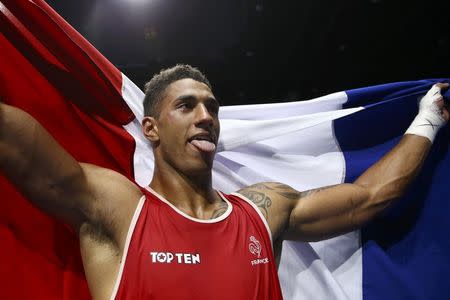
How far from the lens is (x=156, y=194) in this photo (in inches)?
68.0

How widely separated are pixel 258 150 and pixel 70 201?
39.6 inches

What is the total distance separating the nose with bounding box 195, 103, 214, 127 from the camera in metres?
1.85

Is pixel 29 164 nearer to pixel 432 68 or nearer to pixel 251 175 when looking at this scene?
pixel 251 175

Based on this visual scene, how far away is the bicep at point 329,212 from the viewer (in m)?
1.92

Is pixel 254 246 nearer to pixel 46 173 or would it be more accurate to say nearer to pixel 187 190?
pixel 187 190

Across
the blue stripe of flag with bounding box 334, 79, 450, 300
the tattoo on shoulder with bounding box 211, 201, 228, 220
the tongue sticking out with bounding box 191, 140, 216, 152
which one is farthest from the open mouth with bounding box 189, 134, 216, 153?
the blue stripe of flag with bounding box 334, 79, 450, 300

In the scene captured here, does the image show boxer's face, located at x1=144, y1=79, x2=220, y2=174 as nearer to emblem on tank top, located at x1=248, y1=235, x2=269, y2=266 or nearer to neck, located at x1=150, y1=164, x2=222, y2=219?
neck, located at x1=150, y1=164, x2=222, y2=219

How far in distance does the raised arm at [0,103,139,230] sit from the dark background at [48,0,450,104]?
285cm

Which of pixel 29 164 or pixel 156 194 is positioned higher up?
pixel 29 164

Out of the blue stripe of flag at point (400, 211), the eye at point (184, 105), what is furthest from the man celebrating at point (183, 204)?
the blue stripe of flag at point (400, 211)

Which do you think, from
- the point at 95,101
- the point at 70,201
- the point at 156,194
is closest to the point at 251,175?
the point at 156,194

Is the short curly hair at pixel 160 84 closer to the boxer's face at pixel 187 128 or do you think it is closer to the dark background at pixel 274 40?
the boxer's face at pixel 187 128

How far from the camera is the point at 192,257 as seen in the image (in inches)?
59.1

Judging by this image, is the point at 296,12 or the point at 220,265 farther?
the point at 296,12
